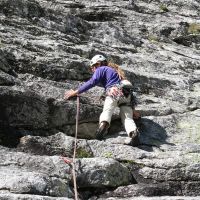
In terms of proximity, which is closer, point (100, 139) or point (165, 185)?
point (165, 185)

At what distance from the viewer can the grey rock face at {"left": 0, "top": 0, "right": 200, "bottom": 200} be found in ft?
38.8

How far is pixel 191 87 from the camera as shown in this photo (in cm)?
1980

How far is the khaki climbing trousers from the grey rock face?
48cm

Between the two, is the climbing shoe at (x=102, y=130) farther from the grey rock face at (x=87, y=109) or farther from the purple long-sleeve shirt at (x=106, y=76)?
the purple long-sleeve shirt at (x=106, y=76)

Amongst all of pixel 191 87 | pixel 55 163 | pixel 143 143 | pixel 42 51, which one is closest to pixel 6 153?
pixel 55 163

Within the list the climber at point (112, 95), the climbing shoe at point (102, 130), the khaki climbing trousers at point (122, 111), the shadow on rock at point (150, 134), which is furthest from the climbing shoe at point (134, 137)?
the climbing shoe at point (102, 130)

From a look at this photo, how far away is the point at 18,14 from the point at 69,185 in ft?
37.1

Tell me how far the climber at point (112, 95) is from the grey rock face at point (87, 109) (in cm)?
33

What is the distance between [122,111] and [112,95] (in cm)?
65

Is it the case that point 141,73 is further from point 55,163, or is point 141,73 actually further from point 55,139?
point 55,163

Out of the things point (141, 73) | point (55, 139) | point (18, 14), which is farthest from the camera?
point (18, 14)

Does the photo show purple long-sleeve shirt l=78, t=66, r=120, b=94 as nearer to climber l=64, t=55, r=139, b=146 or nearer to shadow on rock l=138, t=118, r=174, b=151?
climber l=64, t=55, r=139, b=146

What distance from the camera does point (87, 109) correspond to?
15258 mm

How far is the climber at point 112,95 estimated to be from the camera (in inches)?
568
